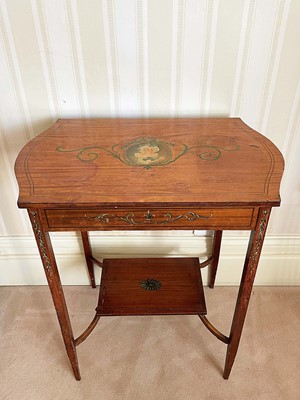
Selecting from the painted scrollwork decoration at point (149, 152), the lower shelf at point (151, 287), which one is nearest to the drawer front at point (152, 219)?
the painted scrollwork decoration at point (149, 152)

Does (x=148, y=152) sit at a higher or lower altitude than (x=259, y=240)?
higher

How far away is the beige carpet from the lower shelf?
0.23 meters

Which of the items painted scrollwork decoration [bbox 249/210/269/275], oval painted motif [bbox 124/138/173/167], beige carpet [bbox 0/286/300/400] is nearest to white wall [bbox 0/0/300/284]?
oval painted motif [bbox 124/138/173/167]

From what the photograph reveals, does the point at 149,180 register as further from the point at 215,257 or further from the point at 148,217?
the point at 215,257

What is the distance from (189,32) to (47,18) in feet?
1.47

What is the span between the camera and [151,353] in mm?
1341

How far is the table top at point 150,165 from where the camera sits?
790 mm

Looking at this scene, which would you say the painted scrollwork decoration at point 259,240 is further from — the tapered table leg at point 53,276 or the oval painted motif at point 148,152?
the tapered table leg at point 53,276

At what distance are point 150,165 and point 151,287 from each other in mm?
613

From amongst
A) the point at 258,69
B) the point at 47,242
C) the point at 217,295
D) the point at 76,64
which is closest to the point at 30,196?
the point at 47,242

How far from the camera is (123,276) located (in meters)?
1.39

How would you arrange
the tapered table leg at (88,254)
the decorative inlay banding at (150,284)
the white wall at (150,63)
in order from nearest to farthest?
the white wall at (150,63) → the decorative inlay banding at (150,284) → the tapered table leg at (88,254)

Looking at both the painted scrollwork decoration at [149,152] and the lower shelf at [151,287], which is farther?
the lower shelf at [151,287]

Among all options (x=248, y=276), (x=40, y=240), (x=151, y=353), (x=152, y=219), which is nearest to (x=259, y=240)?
(x=248, y=276)
